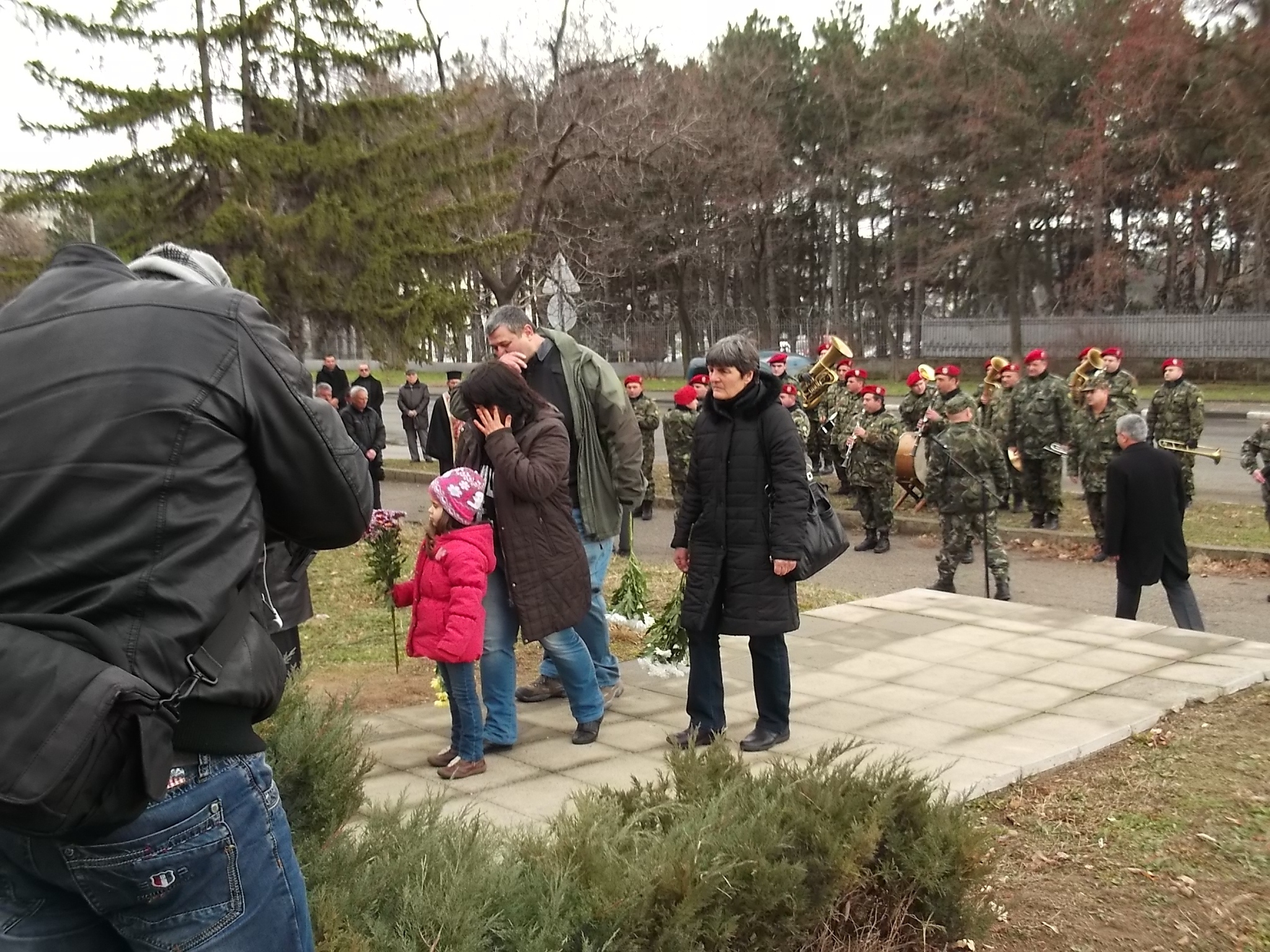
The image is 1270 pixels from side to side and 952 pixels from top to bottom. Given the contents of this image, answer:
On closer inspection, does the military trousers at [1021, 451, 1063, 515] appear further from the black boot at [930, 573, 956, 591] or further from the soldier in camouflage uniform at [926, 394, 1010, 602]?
the black boot at [930, 573, 956, 591]

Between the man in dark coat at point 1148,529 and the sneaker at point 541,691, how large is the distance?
4.03m

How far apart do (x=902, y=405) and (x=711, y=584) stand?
10.5m

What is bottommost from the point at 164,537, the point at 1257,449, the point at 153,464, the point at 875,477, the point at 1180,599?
the point at 1180,599

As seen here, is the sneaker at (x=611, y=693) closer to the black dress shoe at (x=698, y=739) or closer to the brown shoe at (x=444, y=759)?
the black dress shoe at (x=698, y=739)

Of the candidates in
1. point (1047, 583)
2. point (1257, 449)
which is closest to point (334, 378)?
point (1047, 583)

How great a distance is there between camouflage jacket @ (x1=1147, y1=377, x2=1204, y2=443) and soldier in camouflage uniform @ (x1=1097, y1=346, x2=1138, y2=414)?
762 millimetres

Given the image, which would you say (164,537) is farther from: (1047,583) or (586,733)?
(1047,583)

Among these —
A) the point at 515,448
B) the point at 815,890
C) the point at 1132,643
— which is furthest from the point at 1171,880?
the point at 1132,643

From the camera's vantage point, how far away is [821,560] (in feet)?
17.6

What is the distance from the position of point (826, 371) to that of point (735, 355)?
38.5ft

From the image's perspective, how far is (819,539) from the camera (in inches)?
211

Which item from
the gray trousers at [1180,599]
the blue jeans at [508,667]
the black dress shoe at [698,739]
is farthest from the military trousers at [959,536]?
the blue jeans at [508,667]

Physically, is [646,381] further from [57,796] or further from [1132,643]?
[57,796]

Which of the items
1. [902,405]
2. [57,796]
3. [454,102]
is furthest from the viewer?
[454,102]
